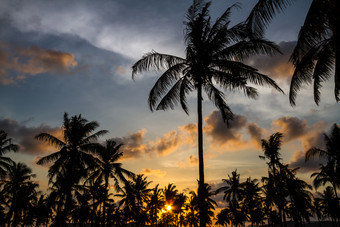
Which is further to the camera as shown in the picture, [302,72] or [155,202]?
[155,202]

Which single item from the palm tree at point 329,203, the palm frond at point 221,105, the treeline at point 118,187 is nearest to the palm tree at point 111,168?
the treeline at point 118,187

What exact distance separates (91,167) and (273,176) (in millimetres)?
30798

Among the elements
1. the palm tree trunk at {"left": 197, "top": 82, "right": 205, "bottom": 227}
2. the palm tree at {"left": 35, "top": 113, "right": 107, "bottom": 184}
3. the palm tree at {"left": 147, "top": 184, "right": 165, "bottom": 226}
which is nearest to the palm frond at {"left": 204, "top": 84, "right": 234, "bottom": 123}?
the palm tree trunk at {"left": 197, "top": 82, "right": 205, "bottom": 227}

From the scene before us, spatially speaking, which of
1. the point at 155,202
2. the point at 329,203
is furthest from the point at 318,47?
the point at 329,203

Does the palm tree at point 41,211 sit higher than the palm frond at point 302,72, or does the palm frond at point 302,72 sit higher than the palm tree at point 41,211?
the palm frond at point 302,72

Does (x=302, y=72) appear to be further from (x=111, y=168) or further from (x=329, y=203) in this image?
(x=329, y=203)

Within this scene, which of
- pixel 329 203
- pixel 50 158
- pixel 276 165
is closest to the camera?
pixel 50 158

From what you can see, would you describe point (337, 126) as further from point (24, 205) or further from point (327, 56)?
point (24, 205)

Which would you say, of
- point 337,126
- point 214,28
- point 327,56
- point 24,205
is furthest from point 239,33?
point 24,205

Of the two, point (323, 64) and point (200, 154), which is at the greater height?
point (323, 64)

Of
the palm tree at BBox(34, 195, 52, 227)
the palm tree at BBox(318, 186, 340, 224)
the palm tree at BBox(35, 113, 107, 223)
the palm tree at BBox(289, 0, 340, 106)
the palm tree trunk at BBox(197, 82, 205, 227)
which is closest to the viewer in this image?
the palm tree at BBox(289, 0, 340, 106)

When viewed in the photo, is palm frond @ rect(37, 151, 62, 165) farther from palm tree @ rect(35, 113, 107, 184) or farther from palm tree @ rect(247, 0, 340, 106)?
palm tree @ rect(247, 0, 340, 106)

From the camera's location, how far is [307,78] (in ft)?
35.5

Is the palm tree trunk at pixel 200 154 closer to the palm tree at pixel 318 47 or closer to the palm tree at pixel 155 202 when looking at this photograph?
the palm tree at pixel 318 47
